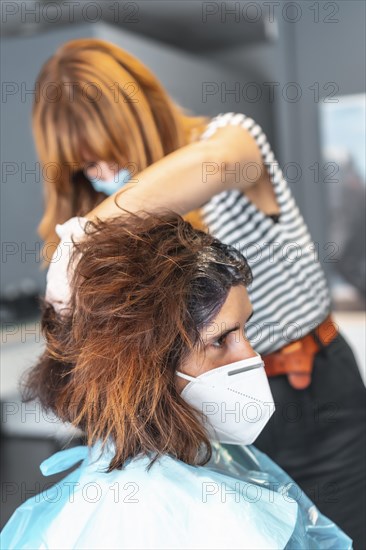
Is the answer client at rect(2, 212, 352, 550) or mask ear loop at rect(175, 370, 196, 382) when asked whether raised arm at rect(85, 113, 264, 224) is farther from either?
mask ear loop at rect(175, 370, 196, 382)

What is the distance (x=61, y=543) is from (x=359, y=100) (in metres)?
3.77

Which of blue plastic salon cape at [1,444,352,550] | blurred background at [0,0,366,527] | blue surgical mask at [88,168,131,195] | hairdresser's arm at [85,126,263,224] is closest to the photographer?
blue plastic salon cape at [1,444,352,550]

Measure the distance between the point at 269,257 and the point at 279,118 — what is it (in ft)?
10.7

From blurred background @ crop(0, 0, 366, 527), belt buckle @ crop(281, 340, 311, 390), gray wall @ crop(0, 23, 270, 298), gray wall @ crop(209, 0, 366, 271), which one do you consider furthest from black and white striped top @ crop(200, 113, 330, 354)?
gray wall @ crop(209, 0, 366, 271)

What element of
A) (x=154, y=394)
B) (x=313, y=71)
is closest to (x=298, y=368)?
(x=154, y=394)

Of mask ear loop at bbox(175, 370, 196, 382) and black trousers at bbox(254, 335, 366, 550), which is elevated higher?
mask ear loop at bbox(175, 370, 196, 382)

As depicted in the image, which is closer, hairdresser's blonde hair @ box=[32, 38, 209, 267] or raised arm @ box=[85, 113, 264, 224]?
raised arm @ box=[85, 113, 264, 224]

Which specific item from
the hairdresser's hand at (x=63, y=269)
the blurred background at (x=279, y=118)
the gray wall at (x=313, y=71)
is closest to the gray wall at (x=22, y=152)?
the blurred background at (x=279, y=118)

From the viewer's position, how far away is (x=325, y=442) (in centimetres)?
155

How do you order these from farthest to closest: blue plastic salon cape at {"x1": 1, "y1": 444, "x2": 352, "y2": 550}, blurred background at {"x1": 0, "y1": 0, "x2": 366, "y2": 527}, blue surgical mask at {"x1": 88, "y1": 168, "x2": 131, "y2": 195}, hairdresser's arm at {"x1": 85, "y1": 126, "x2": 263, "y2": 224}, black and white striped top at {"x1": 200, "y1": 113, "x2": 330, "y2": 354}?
blurred background at {"x1": 0, "y1": 0, "x2": 366, "y2": 527}, blue surgical mask at {"x1": 88, "y1": 168, "x2": 131, "y2": 195}, black and white striped top at {"x1": 200, "y1": 113, "x2": 330, "y2": 354}, hairdresser's arm at {"x1": 85, "y1": 126, "x2": 263, "y2": 224}, blue plastic salon cape at {"x1": 1, "y1": 444, "x2": 352, "y2": 550}

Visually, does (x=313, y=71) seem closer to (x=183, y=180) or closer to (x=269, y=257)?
(x=269, y=257)

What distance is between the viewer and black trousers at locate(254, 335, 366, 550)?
4.99 feet

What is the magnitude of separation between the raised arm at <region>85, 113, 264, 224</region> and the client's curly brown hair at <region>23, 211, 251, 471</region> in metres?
0.03

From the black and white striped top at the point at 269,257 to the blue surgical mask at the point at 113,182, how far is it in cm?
26
